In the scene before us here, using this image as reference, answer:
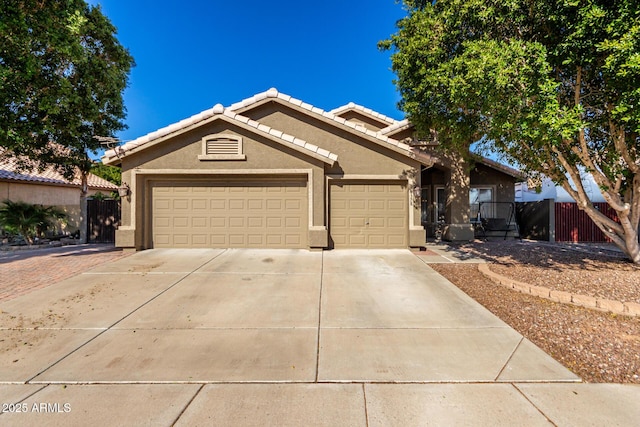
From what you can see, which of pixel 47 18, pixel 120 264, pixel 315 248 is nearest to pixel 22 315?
pixel 120 264

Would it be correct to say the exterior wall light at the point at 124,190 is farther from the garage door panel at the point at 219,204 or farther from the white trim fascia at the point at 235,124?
the garage door panel at the point at 219,204

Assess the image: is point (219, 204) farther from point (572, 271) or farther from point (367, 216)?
point (572, 271)

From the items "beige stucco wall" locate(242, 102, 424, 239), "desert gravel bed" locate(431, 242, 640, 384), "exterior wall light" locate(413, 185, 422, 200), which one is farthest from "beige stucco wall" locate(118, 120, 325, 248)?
"desert gravel bed" locate(431, 242, 640, 384)

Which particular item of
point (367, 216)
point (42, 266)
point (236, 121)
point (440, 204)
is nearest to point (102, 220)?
point (42, 266)

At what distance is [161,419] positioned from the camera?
8.50 feet

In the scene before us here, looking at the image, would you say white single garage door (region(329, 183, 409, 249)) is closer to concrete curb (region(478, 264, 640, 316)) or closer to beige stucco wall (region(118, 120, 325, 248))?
beige stucco wall (region(118, 120, 325, 248))

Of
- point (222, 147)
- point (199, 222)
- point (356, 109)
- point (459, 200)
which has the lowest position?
point (199, 222)

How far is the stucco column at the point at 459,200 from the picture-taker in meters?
12.3

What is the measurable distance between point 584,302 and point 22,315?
30.0 ft

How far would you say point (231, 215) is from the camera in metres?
10.3

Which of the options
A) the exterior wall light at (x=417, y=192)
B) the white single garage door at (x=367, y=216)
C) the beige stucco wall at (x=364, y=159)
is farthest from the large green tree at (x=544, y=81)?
the white single garage door at (x=367, y=216)

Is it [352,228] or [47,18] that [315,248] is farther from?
[47,18]

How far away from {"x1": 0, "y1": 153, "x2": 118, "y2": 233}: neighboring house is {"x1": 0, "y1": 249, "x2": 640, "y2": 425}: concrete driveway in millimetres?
11648

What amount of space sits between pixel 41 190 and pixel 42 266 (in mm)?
12941
